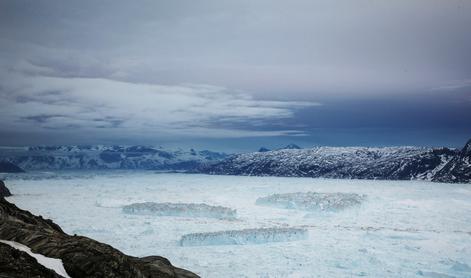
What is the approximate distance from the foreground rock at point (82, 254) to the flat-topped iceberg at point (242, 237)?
11.1 m

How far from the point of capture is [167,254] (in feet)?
58.8

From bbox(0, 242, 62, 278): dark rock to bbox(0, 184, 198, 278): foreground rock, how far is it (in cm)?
11

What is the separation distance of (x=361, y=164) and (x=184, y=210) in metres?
118

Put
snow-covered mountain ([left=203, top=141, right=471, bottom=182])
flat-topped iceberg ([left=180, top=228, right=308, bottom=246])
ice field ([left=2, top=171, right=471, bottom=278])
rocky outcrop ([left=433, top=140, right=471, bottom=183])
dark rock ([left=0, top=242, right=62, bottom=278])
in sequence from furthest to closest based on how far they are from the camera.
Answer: snow-covered mountain ([left=203, top=141, right=471, bottom=182]) → rocky outcrop ([left=433, top=140, right=471, bottom=183]) → flat-topped iceberg ([left=180, top=228, right=308, bottom=246]) → ice field ([left=2, top=171, right=471, bottom=278]) → dark rock ([left=0, top=242, right=62, bottom=278])

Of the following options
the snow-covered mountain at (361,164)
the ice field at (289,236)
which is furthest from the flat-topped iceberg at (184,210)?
the snow-covered mountain at (361,164)

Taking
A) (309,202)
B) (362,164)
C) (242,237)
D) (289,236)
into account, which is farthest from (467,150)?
(242,237)

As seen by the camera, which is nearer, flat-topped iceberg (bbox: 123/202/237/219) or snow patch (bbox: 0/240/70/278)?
snow patch (bbox: 0/240/70/278)

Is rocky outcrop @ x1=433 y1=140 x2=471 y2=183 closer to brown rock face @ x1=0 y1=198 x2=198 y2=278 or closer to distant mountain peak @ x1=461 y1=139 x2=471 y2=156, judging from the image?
distant mountain peak @ x1=461 y1=139 x2=471 y2=156

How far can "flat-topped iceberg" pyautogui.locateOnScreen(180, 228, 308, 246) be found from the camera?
20.3m

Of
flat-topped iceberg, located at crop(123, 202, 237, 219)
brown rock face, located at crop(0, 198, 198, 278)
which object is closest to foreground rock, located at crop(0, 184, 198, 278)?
brown rock face, located at crop(0, 198, 198, 278)

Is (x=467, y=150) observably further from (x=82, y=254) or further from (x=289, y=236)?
(x=82, y=254)

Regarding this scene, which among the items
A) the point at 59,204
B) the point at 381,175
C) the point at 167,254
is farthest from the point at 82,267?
the point at 381,175

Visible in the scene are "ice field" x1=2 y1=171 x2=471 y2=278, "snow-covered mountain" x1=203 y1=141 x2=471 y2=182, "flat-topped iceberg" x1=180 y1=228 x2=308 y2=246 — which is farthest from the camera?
"snow-covered mountain" x1=203 y1=141 x2=471 y2=182

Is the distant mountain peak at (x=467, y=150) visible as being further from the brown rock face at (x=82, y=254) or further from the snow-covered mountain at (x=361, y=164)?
the brown rock face at (x=82, y=254)
